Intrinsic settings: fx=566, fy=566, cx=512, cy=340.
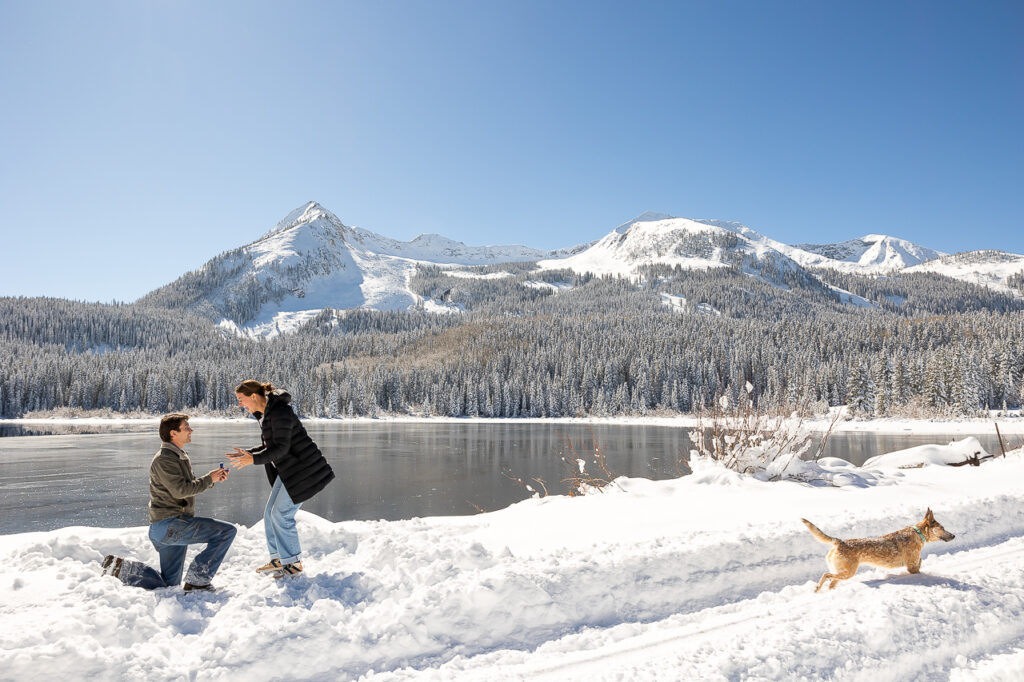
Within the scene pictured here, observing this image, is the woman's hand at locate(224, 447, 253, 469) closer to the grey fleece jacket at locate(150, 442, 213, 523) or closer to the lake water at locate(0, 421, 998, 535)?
the grey fleece jacket at locate(150, 442, 213, 523)

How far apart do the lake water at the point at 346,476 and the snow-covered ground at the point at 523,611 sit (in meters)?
2.19

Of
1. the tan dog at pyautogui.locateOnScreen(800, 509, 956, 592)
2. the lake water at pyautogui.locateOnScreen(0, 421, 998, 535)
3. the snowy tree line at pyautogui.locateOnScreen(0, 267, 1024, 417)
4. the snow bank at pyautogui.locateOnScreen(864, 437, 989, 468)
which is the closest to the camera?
the tan dog at pyautogui.locateOnScreen(800, 509, 956, 592)

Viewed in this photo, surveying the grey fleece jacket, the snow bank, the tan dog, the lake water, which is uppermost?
the grey fleece jacket

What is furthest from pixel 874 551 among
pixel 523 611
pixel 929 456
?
pixel 929 456

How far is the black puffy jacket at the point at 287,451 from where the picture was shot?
5879mm

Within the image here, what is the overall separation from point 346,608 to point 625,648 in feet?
8.25

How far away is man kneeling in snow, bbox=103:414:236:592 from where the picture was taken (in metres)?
5.48

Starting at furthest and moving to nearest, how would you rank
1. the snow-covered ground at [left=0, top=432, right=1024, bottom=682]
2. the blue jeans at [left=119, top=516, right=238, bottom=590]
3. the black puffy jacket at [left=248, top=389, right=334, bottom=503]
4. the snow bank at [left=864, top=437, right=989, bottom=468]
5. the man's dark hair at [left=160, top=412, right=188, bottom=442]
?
the snow bank at [left=864, top=437, right=989, bottom=468]
the black puffy jacket at [left=248, top=389, right=334, bottom=503]
the man's dark hair at [left=160, top=412, right=188, bottom=442]
the blue jeans at [left=119, top=516, right=238, bottom=590]
the snow-covered ground at [left=0, top=432, right=1024, bottom=682]

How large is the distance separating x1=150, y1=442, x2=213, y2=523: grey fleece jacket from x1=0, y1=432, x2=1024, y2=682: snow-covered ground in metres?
0.74

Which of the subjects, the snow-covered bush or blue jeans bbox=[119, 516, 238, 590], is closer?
blue jeans bbox=[119, 516, 238, 590]

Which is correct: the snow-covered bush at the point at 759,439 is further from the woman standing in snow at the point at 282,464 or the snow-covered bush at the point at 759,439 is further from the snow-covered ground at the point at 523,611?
the woman standing in snow at the point at 282,464

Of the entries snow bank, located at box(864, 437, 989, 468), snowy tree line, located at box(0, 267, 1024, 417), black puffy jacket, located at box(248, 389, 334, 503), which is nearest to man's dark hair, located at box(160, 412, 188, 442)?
black puffy jacket, located at box(248, 389, 334, 503)

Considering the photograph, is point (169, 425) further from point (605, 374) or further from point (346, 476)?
point (605, 374)

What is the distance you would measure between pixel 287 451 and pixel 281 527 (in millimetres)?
798
